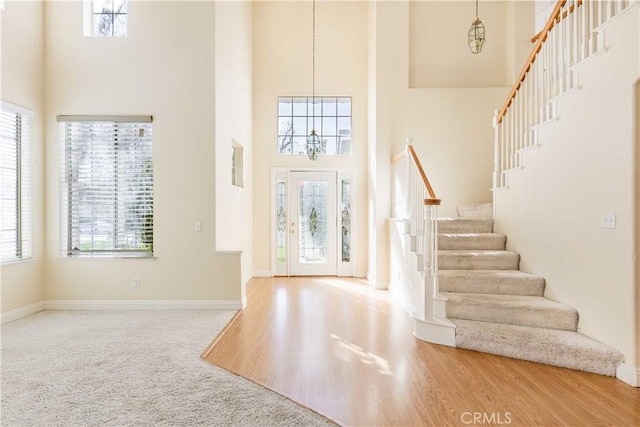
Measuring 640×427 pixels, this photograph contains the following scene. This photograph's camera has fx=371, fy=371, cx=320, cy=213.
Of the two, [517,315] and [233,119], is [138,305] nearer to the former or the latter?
[233,119]

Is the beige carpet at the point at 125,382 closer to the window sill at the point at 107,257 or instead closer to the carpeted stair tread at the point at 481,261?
the window sill at the point at 107,257

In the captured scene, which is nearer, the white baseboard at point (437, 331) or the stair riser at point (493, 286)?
the white baseboard at point (437, 331)

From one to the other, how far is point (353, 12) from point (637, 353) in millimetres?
7101

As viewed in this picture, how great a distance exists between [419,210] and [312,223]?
326 centimetres

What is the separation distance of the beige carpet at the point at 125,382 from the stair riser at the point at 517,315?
211 cm

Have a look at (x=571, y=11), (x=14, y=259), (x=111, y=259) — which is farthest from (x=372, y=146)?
(x=14, y=259)

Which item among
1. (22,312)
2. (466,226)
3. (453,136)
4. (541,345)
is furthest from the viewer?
(453,136)

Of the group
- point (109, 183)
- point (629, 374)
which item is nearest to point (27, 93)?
point (109, 183)

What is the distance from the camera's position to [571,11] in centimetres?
384

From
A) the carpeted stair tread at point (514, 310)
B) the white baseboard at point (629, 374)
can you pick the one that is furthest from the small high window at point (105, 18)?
the white baseboard at point (629, 374)

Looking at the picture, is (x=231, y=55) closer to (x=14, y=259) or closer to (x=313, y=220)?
(x=313, y=220)

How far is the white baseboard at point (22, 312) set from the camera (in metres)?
4.32

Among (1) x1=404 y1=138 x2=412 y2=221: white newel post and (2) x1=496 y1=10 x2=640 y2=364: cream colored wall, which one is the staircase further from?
(1) x1=404 y1=138 x2=412 y2=221: white newel post

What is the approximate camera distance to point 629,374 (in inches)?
111
